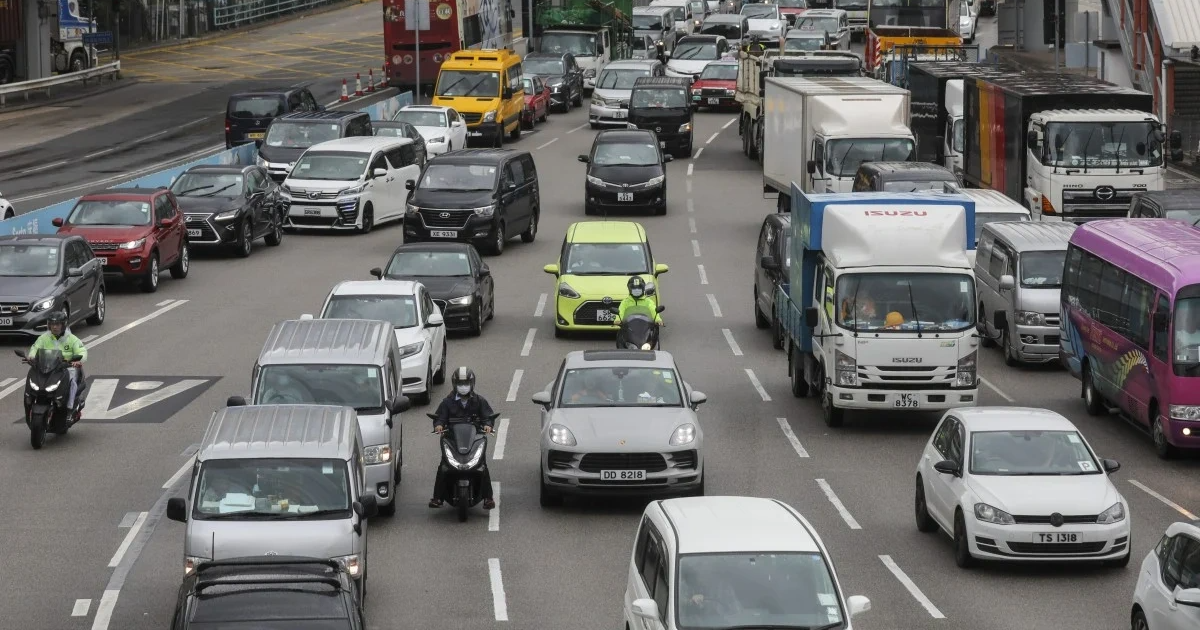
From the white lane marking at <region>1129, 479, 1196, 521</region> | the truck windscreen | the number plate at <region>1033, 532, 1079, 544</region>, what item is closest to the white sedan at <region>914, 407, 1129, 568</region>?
the number plate at <region>1033, 532, 1079, 544</region>

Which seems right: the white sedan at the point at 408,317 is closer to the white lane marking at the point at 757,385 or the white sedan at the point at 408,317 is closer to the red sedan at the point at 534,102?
the white lane marking at the point at 757,385

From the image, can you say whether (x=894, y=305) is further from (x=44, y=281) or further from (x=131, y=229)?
(x=131, y=229)

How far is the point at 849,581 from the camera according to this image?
16078 millimetres

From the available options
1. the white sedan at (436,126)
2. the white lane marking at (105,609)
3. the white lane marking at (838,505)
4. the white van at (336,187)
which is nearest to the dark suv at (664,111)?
the white sedan at (436,126)

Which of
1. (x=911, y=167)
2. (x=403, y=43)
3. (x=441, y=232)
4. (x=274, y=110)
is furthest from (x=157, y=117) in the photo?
(x=911, y=167)

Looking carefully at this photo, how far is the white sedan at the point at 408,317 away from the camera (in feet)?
77.9

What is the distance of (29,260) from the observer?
1104 inches

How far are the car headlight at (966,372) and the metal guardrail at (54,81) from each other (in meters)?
50.4

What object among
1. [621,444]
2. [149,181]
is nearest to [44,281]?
[149,181]

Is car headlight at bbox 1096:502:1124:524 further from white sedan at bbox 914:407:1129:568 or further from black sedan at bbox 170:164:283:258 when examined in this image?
black sedan at bbox 170:164:283:258

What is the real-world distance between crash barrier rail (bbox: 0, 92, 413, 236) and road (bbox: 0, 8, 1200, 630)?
236 cm

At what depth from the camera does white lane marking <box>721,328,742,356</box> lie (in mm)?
27906

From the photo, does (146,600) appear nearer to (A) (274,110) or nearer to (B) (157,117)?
(A) (274,110)

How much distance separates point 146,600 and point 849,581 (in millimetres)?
6277
